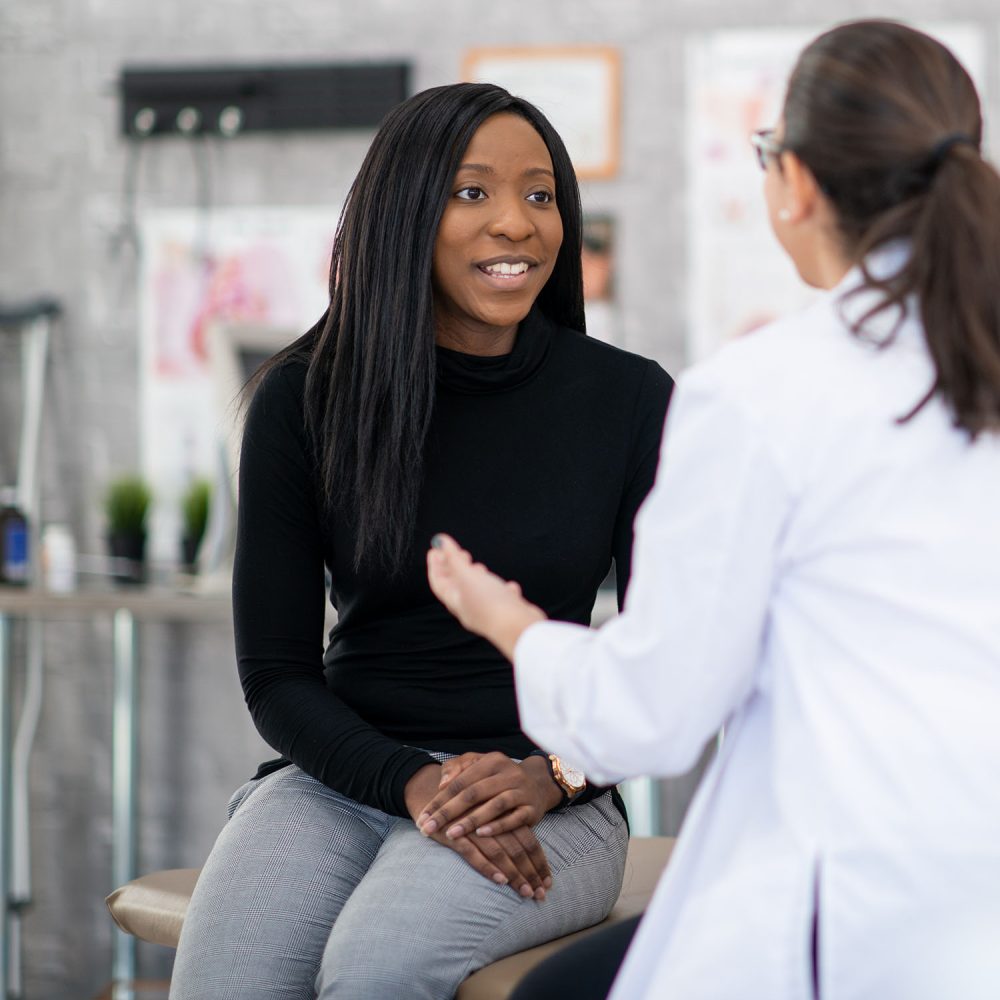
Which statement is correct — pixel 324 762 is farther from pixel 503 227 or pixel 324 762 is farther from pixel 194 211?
pixel 194 211

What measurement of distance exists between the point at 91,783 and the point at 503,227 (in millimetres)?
1926

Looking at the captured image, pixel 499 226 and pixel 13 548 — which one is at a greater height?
pixel 499 226

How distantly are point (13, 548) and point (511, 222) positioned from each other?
4.82 ft

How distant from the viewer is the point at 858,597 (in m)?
0.81

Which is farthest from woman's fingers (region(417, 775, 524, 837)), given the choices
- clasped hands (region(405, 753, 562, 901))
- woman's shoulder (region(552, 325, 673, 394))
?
woman's shoulder (region(552, 325, 673, 394))

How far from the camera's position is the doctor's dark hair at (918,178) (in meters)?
0.81

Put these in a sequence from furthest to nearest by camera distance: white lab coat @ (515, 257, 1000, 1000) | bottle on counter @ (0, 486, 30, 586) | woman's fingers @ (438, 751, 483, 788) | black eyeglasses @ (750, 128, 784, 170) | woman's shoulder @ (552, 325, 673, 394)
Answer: bottle on counter @ (0, 486, 30, 586) < woman's shoulder @ (552, 325, 673, 394) < woman's fingers @ (438, 751, 483, 788) < black eyeglasses @ (750, 128, 784, 170) < white lab coat @ (515, 257, 1000, 1000)

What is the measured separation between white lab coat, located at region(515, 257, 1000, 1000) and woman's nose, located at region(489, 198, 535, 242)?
573mm

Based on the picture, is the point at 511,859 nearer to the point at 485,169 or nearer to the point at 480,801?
the point at 480,801

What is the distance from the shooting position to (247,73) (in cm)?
276

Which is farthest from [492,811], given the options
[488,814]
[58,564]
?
[58,564]

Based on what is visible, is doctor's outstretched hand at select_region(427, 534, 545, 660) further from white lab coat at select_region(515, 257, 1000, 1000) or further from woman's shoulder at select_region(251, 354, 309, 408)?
woman's shoulder at select_region(251, 354, 309, 408)

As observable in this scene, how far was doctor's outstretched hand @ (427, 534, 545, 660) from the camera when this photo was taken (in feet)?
3.12

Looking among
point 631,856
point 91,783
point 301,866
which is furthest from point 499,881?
point 91,783
